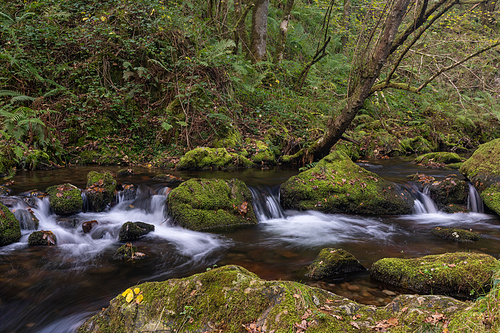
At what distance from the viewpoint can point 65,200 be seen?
6703 mm

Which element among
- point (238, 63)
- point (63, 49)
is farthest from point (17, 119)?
point (238, 63)

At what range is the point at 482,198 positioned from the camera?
7.96 metres

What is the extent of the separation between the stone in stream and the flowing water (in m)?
0.27

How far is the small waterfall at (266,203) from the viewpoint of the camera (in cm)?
762

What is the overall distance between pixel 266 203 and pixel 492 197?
5380 millimetres

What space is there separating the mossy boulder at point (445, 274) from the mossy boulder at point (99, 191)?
575cm

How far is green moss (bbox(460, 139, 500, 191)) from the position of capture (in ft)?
26.5

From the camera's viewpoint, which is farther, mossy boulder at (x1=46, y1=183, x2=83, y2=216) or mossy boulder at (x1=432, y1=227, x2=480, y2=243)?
mossy boulder at (x1=46, y1=183, x2=83, y2=216)

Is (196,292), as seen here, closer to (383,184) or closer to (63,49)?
(383,184)

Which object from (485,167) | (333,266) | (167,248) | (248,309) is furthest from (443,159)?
(248,309)

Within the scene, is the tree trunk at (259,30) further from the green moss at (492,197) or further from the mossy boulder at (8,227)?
the mossy boulder at (8,227)

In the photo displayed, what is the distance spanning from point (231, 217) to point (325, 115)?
855 cm

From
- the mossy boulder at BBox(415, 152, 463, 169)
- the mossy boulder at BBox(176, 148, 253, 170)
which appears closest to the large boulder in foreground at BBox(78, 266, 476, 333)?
→ the mossy boulder at BBox(176, 148, 253, 170)

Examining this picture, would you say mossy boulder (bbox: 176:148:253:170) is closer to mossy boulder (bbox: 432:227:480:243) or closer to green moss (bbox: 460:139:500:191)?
green moss (bbox: 460:139:500:191)
